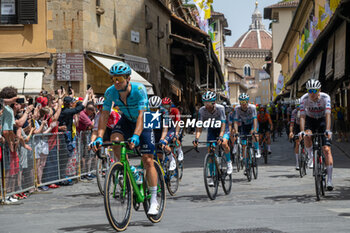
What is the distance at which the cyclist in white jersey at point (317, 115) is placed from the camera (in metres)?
10.5

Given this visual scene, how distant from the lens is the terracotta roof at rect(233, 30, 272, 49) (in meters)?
183

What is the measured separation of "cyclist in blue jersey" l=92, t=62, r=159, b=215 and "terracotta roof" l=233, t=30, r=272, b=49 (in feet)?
577

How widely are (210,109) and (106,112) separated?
3.95 metres

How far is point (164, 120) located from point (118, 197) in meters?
4.45

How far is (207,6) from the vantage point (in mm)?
38719

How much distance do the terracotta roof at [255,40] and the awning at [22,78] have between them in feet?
535

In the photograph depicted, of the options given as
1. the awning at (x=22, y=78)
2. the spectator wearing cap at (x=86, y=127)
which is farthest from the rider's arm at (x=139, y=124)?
the awning at (x=22, y=78)

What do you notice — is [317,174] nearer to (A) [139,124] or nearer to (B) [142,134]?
(B) [142,134]

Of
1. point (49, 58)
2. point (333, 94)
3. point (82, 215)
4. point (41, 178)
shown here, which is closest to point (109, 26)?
point (49, 58)

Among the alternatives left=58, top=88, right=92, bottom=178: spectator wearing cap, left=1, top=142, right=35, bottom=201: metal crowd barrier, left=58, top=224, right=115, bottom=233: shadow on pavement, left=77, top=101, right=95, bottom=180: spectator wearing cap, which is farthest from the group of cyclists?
left=77, top=101, right=95, bottom=180: spectator wearing cap

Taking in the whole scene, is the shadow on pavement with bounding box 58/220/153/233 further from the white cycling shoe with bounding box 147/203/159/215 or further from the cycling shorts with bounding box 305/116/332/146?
the cycling shorts with bounding box 305/116/332/146

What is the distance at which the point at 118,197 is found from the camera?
278 inches

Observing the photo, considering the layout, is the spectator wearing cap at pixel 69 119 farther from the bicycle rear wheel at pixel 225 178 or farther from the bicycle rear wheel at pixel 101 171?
the bicycle rear wheel at pixel 225 178

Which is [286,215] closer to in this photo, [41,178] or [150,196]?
[150,196]
